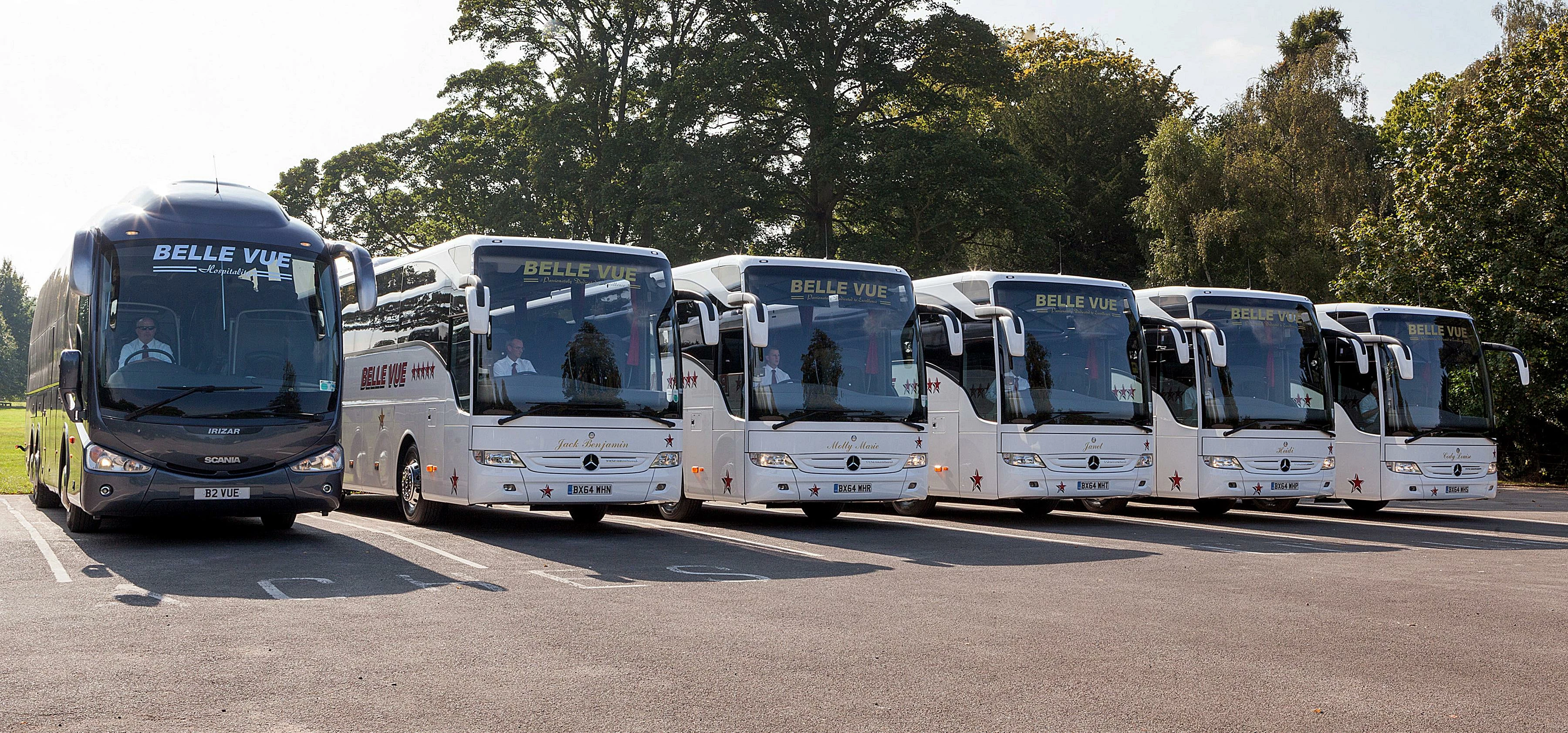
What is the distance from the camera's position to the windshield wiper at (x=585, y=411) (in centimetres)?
1405

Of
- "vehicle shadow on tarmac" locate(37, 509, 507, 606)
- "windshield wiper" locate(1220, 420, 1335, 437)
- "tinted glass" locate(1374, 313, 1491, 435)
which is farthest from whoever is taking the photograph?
"tinted glass" locate(1374, 313, 1491, 435)

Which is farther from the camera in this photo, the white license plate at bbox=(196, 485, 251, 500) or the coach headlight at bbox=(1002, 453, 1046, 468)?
the coach headlight at bbox=(1002, 453, 1046, 468)

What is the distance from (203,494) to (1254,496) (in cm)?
1277

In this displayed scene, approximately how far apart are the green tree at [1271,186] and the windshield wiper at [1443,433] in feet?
68.0

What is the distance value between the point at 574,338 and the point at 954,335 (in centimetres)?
496

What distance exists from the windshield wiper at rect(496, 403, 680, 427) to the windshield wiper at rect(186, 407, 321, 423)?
1.93 m

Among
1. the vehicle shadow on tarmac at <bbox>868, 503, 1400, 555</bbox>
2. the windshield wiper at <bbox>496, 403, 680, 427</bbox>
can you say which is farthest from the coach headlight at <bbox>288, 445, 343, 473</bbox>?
the vehicle shadow on tarmac at <bbox>868, 503, 1400, 555</bbox>

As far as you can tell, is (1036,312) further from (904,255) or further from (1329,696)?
(904,255)

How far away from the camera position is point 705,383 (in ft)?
53.7

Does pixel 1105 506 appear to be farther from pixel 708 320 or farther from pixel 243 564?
pixel 243 564

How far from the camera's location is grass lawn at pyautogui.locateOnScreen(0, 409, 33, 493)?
23453mm

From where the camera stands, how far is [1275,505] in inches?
842

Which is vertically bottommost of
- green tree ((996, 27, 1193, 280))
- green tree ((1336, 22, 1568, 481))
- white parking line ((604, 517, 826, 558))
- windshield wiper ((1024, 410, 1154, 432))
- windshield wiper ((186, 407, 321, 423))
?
white parking line ((604, 517, 826, 558))

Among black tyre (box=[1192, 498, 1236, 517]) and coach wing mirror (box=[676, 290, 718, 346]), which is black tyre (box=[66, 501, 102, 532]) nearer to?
coach wing mirror (box=[676, 290, 718, 346])
